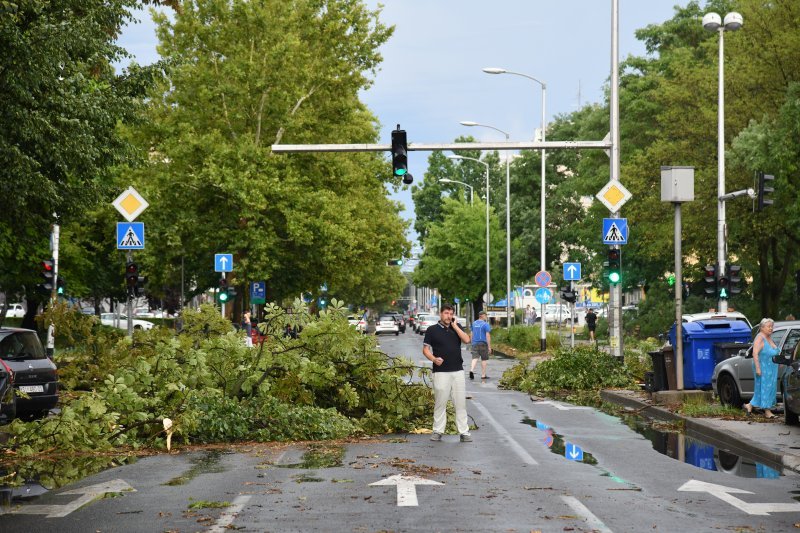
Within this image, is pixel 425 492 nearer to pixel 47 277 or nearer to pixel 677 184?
pixel 677 184

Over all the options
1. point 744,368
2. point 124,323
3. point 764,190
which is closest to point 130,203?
point 744,368

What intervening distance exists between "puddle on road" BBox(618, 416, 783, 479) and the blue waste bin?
4.13 m

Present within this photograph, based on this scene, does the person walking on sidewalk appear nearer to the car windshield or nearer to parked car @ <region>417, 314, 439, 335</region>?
the car windshield

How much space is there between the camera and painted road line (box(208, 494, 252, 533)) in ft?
30.6

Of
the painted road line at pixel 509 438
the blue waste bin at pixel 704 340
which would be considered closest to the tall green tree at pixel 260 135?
the painted road line at pixel 509 438

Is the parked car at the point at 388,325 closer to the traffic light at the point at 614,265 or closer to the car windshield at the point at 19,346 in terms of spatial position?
the traffic light at the point at 614,265

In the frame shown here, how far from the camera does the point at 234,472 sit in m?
13.0

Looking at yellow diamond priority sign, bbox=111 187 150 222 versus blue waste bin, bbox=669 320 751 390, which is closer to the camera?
blue waste bin, bbox=669 320 751 390

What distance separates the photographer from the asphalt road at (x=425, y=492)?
9.66 metres

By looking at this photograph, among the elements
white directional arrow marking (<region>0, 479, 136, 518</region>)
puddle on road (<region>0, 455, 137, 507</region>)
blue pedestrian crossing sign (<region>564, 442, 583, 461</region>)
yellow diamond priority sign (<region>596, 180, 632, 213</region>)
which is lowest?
blue pedestrian crossing sign (<region>564, 442, 583, 461</region>)

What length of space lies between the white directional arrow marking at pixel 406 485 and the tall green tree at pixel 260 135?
3217 centimetres

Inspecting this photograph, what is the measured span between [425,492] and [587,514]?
72.9 inches

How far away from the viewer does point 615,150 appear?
26781mm

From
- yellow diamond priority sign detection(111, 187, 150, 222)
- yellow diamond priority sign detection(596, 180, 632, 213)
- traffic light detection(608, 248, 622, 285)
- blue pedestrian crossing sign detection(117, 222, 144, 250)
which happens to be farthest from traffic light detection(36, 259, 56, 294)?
yellow diamond priority sign detection(596, 180, 632, 213)
